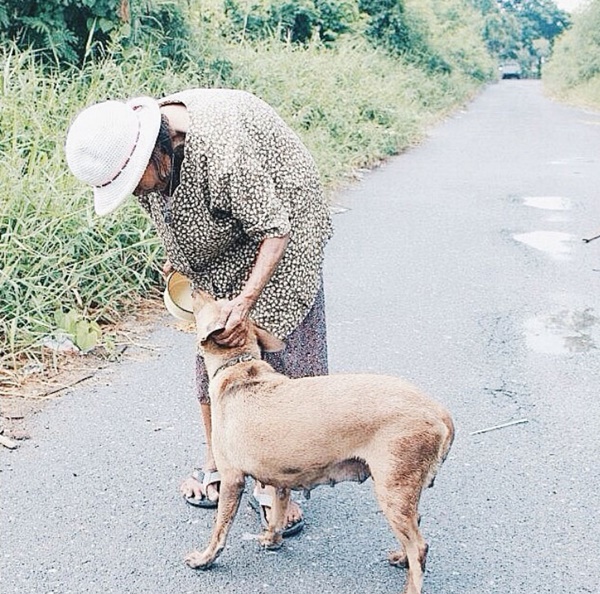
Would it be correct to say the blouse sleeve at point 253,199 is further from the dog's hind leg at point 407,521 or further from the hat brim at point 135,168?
the dog's hind leg at point 407,521

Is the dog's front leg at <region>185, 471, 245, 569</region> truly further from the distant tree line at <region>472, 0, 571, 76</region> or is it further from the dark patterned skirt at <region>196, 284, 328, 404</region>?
the distant tree line at <region>472, 0, 571, 76</region>

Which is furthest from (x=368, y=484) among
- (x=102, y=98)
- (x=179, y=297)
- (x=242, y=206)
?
(x=102, y=98)

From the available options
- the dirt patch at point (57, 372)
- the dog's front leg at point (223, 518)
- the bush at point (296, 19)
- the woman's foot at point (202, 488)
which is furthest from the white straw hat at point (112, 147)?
the bush at point (296, 19)

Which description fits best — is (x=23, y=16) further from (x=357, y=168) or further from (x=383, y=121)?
(x=383, y=121)

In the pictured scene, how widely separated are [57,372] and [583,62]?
3181 centimetres

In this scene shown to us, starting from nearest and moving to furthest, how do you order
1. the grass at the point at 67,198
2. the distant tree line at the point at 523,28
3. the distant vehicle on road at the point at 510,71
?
the grass at the point at 67,198
the distant tree line at the point at 523,28
the distant vehicle on road at the point at 510,71

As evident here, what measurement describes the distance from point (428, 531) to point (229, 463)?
0.87 m

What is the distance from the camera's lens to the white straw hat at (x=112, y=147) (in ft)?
8.60

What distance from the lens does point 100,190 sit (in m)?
2.75

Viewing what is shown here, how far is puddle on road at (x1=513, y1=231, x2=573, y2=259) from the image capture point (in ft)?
24.8

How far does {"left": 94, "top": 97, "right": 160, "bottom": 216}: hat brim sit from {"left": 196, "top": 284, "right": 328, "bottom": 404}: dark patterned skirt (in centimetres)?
84

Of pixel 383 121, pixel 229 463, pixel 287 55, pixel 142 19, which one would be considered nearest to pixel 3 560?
pixel 229 463

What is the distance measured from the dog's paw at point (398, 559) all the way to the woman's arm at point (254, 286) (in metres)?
0.97

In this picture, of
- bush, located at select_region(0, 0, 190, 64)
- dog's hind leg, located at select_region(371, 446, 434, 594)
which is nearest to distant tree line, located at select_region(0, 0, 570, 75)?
bush, located at select_region(0, 0, 190, 64)
